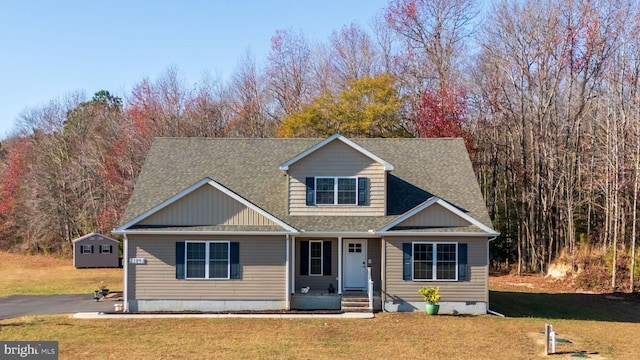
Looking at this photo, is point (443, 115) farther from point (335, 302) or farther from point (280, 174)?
point (335, 302)

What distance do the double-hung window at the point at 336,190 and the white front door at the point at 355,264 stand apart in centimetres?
156

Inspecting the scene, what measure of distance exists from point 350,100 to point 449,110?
20.4ft

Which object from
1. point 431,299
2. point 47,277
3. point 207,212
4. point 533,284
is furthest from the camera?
point 47,277

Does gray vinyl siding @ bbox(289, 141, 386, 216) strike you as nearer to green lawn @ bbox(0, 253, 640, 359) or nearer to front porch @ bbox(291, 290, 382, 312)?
front porch @ bbox(291, 290, 382, 312)

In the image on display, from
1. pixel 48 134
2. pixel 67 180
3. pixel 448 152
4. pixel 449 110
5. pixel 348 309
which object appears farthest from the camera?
pixel 48 134

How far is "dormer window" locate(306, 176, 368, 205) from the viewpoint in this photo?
2169cm

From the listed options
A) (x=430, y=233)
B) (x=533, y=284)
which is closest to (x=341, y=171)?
(x=430, y=233)

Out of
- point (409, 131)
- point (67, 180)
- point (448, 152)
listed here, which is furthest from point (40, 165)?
point (448, 152)

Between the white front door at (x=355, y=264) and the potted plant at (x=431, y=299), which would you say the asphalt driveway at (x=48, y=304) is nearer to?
the white front door at (x=355, y=264)

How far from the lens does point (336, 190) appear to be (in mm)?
21703

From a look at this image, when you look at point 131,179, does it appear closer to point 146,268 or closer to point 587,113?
point 146,268

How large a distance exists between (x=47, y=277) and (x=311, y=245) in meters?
18.9

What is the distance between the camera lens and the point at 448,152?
25.1m

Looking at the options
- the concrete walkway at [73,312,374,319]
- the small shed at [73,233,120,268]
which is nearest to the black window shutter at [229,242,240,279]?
the concrete walkway at [73,312,374,319]
